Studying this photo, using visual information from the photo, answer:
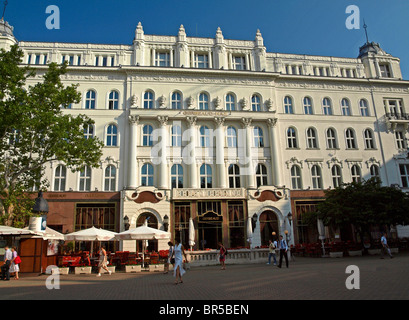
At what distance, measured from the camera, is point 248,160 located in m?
34.7

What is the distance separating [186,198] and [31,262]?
14892 millimetres

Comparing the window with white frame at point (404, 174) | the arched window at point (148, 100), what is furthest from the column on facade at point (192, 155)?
the window with white frame at point (404, 174)

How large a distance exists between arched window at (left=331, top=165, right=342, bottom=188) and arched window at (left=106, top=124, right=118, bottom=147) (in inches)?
921

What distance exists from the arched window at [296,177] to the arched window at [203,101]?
1149 cm

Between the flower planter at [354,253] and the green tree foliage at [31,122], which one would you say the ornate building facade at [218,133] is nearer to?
the flower planter at [354,253]

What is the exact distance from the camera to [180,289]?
12.3 metres

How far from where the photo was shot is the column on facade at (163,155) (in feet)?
107


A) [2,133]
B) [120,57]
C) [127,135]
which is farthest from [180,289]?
[120,57]

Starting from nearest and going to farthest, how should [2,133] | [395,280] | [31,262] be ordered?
[395,280]
[31,262]
[2,133]

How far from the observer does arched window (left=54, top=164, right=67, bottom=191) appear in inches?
1259

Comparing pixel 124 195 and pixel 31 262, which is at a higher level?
pixel 124 195

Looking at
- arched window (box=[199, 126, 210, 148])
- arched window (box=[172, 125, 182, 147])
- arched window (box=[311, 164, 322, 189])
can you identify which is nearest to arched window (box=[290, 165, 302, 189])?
arched window (box=[311, 164, 322, 189])

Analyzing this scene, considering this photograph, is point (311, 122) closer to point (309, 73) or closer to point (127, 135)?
point (309, 73)

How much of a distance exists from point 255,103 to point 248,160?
22.5ft
